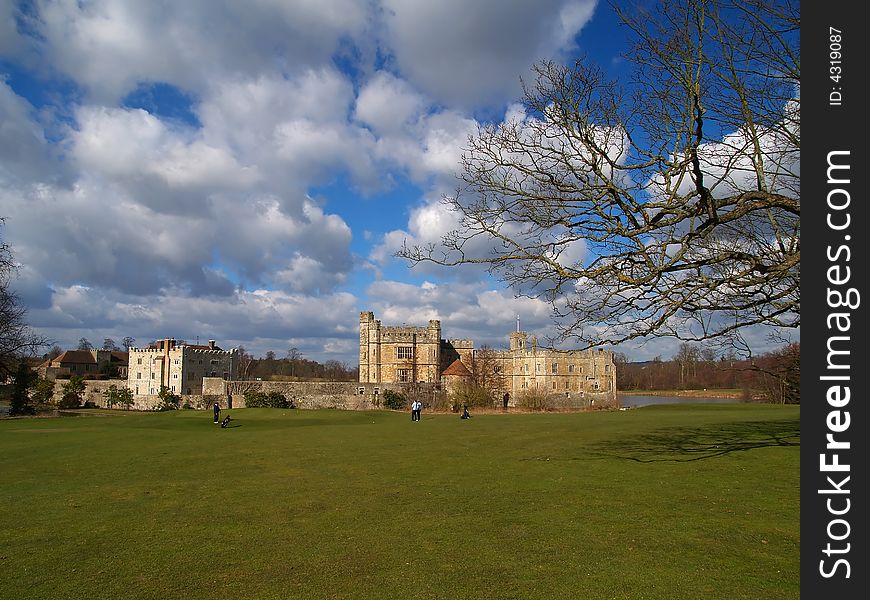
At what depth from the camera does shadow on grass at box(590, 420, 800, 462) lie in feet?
50.3

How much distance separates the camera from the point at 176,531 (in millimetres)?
8477

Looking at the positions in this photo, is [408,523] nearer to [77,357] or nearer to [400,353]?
[400,353]

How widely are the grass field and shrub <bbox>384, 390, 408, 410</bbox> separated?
32.9 m

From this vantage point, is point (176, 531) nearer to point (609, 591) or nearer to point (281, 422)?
point (609, 591)

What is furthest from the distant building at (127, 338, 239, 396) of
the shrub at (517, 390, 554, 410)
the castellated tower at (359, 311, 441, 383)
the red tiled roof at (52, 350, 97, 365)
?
the shrub at (517, 390, 554, 410)

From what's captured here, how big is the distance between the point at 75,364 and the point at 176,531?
4245 inches

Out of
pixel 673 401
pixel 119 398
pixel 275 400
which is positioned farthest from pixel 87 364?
pixel 673 401

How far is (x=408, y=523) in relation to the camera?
8.74 meters

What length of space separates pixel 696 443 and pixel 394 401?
113ft

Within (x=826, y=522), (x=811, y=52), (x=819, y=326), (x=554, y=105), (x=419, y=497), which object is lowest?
(x=419, y=497)

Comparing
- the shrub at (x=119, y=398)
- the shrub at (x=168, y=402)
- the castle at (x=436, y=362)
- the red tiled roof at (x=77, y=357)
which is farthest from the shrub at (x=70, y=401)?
the red tiled roof at (x=77, y=357)

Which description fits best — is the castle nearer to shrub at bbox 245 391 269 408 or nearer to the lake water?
the lake water

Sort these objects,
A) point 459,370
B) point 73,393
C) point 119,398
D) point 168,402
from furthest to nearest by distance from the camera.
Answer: point 119,398, point 459,370, point 73,393, point 168,402

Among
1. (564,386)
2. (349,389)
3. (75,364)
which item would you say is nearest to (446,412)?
(349,389)
